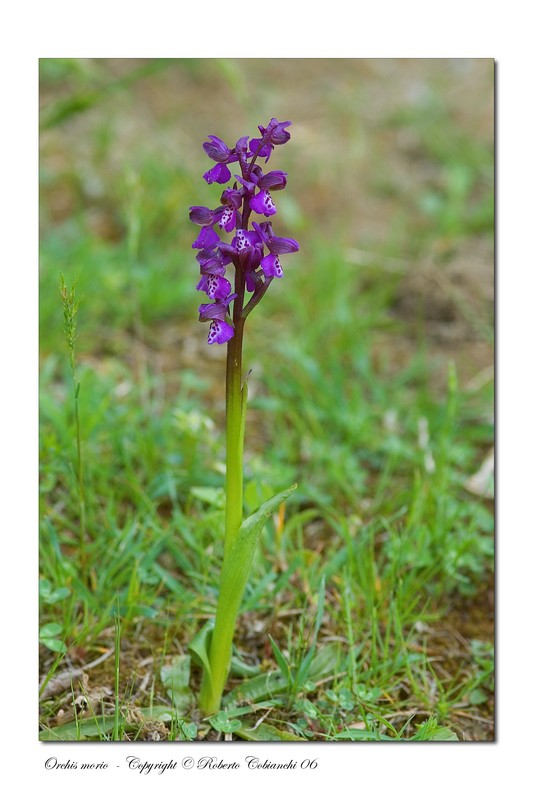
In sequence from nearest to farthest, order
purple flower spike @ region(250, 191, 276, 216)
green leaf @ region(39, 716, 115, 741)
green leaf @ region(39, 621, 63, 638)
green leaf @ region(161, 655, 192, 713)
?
purple flower spike @ region(250, 191, 276, 216), green leaf @ region(39, 716, 115, 741), green leaf @ region(161, 655, 192, 713), green leaf @ region(39, 621, 63, 638)

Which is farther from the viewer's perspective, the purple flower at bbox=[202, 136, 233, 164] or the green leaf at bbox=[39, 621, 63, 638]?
the green leaf at bbox=[39, 621, 63, 638]

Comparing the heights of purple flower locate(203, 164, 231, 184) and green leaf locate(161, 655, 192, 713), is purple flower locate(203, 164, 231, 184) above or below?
above

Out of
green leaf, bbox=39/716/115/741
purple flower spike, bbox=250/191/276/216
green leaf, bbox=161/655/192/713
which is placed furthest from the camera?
green leaf, bbox=161/655/192/713

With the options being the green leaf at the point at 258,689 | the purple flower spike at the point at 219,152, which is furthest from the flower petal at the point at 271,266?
the green leaf at the point at 258,689

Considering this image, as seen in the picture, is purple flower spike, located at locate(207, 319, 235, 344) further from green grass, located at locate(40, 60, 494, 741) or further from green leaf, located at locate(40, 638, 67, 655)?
green leaf, located at locate(40, 638, 67, 655)

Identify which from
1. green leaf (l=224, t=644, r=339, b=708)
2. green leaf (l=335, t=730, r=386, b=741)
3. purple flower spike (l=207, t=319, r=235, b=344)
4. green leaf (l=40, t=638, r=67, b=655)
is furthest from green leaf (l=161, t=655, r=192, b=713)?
purple flower spike (l=207, t=319, r=235, b=344)

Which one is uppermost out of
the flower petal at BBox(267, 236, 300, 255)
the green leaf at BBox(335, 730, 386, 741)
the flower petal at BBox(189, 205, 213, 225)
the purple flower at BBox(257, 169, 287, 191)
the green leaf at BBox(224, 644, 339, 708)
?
the purple flower at BBox(257, 169, 287, 191)

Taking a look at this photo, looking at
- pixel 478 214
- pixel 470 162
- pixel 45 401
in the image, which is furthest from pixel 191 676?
pixel 470 162
